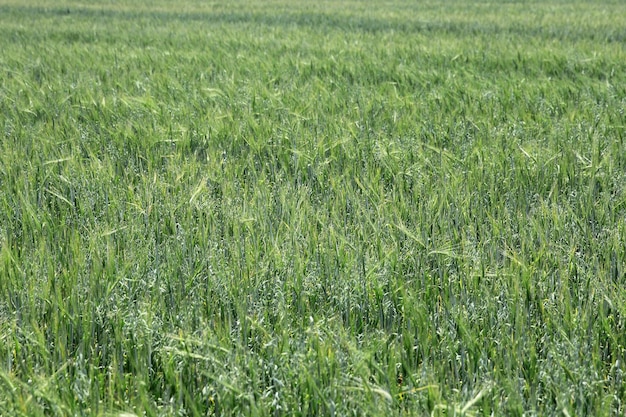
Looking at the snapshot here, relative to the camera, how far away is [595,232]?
5.86 ft

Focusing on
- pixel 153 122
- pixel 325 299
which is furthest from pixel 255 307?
pixel 153 122

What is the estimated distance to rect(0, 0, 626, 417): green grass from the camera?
3.82ft

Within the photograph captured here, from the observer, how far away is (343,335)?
4.07 ft

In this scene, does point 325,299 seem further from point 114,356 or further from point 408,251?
point 114,356

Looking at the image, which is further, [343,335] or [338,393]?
[343,335]

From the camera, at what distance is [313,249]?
5.34 feet

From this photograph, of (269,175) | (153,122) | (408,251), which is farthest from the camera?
(153,122)

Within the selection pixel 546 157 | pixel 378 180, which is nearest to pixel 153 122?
pixel 378 180

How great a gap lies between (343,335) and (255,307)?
0.24 metres

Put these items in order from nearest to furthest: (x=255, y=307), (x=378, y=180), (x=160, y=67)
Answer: (x=255, y=307) < (x=378, y=180) < (x=160, y=67)

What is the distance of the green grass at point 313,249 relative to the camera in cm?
116

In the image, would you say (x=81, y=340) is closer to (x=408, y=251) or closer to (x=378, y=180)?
(x=408, y=251)

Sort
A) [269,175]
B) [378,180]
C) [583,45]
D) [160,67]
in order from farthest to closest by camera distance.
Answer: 1. [583,45]
2. [160,67]
3. [269,175]
4. [378,180]

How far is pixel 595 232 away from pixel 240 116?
1.74 meters
